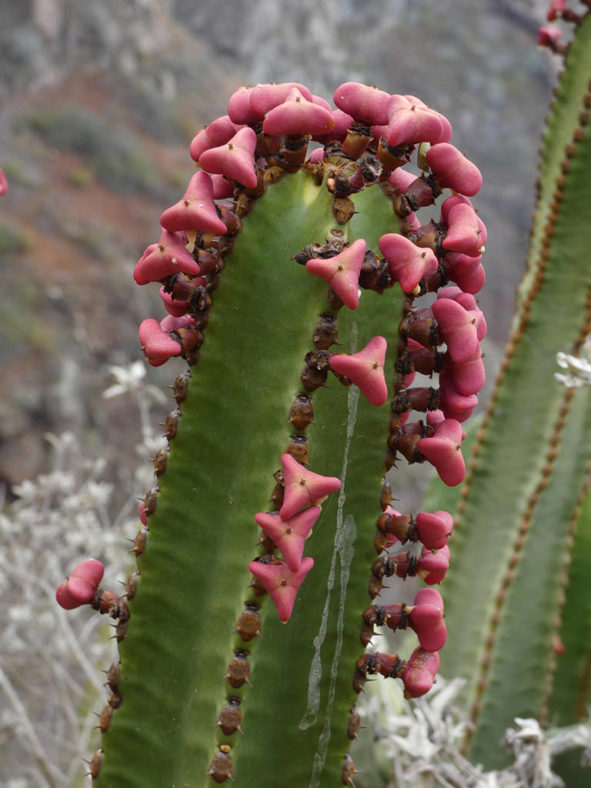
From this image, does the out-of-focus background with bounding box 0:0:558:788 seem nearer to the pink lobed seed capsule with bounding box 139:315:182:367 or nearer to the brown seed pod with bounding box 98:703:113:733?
the brown seed pod with bounding box 98:703:113:733

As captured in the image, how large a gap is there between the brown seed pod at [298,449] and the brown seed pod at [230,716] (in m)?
0.30

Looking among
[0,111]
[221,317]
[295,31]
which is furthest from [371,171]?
[295,31]

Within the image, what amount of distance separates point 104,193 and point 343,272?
11477mm

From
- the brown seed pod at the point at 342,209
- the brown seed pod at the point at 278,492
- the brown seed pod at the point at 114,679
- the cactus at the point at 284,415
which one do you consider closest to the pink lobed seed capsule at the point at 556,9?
the cactus at the point at 284,415

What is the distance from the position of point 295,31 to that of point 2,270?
1351 cm

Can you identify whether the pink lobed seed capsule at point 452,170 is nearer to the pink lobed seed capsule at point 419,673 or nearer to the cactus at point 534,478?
the pink lobed seed capsule at point 419,673

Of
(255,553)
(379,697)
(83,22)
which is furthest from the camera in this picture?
(83,22)

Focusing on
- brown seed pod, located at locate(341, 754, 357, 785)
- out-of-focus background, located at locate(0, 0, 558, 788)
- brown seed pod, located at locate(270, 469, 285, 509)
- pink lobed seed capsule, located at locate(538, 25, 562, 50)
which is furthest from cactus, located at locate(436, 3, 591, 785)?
brown seed pod, located at locate(270, 469, 285, 509)

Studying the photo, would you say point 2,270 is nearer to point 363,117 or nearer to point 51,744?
point 51,744

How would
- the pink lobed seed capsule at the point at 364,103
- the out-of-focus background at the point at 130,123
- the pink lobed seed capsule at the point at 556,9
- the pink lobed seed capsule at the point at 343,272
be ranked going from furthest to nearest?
1. the out-of-focus background at the point at 130,123
2. the pink lobed seed capsule at the point at 556,9
3. the pink lobed seed capsule at the point at 364,103
4. the pink lobed seed capsule at the point at 343,272

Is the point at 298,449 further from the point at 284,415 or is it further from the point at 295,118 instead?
the point at 295,118

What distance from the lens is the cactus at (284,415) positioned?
1.00 meters

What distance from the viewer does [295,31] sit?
2002cm

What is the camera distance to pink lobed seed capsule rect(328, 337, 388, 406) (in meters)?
0.94
